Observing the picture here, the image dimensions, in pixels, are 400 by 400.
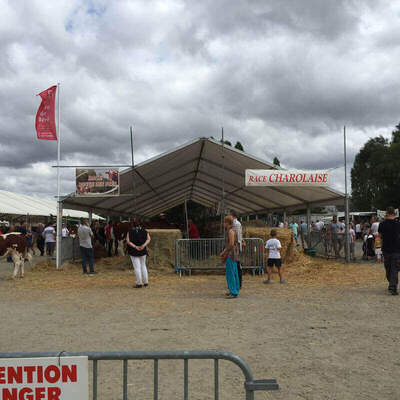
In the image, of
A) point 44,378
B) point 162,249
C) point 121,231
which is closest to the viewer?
point 44,378

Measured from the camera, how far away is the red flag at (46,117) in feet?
52.4

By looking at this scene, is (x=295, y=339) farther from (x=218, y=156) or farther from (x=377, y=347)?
(x=218, y=156)

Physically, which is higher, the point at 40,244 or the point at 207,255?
the point at 40,244

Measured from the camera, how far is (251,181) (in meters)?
14.1

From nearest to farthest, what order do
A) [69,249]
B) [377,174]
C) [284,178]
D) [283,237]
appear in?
[284,178] → [283,237] → [69,249] → [377,174]

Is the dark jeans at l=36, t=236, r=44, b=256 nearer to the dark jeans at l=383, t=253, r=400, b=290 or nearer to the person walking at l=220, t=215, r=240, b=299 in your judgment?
the person walking at l=220, t=215, r=240, b=299

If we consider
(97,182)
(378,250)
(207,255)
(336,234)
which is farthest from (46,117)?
(378,250)

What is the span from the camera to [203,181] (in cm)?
2295

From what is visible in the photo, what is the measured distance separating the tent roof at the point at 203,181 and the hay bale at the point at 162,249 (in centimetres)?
187

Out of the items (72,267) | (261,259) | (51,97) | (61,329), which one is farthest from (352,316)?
(51,97)

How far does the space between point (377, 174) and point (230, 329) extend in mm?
53750

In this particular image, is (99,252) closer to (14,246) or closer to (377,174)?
(14,246)

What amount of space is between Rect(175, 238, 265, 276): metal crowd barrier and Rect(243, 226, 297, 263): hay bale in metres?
0.85

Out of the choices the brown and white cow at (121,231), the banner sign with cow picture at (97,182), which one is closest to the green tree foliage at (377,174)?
the brown and white cow at (121,231)
